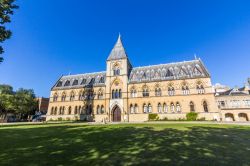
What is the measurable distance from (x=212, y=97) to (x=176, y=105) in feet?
27.1

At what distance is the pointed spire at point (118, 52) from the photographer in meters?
44.2

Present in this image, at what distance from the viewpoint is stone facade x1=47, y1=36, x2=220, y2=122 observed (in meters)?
36.2

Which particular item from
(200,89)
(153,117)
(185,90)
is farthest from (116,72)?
(200,89)

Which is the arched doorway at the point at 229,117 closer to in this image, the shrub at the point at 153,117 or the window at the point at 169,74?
the window at the point at 169,74

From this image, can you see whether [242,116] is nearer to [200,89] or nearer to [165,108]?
[200,89]

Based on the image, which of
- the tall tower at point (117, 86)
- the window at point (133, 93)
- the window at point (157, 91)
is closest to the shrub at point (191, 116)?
the window at point (157, 91)

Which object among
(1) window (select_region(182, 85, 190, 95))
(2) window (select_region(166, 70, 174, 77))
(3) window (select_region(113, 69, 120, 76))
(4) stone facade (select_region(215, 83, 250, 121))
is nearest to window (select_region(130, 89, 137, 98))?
(3) window (select_region(113, 69, 120, 76))

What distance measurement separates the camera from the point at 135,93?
4094cm

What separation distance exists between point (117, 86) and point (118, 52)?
35.6 feet

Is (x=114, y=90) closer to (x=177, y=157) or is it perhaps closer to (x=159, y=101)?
(x=159, y=101)

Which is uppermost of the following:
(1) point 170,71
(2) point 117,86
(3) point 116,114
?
(1) point 170,71

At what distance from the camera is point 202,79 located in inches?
1428

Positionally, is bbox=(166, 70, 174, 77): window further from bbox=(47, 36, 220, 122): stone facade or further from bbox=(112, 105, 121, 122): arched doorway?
bbox=(112, 105, 121, 122): arched doorway

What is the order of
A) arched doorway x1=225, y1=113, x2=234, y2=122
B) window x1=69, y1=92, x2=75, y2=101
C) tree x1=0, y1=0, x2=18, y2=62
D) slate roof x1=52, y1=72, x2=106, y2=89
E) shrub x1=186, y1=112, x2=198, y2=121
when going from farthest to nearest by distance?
window x1=69, y1=92, x2=75, y2=101, slate roof x1=52, y1=72, x2=106, y2=89, arched doorway x1=225, y1=113, x2=234, y2=122, shrub x1=186, y1=112, x2=198, y2=121, tree x1=0, y1=0, x2=18, y2=62
